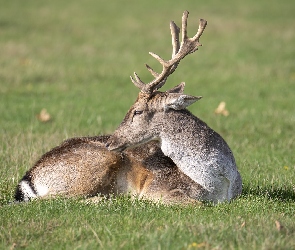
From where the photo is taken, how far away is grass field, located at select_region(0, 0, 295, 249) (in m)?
5.91

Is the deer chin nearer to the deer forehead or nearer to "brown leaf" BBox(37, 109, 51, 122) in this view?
the deer forehead

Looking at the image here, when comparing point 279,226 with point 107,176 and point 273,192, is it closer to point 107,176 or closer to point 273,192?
point 273,192

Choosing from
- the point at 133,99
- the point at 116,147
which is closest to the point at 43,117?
the point at 133,99

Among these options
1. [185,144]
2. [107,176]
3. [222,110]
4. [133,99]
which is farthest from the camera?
[133,99]

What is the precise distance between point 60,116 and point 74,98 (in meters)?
1.86

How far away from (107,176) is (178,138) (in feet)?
2.73

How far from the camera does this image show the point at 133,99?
46.6 ft

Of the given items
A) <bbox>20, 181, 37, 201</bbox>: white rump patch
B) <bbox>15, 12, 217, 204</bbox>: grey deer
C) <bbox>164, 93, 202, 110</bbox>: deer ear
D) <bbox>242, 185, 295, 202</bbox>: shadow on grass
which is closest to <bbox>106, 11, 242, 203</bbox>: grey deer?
<bbox>164, 93, 202, 110</bbox>: deer ear

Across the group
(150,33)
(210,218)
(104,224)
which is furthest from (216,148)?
(150,33)

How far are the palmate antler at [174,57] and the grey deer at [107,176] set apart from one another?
0.04m

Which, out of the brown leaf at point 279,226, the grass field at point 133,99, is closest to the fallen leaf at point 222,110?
the grass field at point 133,99

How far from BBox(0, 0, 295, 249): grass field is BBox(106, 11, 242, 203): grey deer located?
27 centimetres

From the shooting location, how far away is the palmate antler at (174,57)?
A: 717cm

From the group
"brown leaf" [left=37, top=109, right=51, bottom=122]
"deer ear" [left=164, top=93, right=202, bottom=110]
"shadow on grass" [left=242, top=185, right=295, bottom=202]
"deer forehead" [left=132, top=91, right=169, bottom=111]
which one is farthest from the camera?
"brown leaf" [left=37, top=109, right=51, bottom=122]
